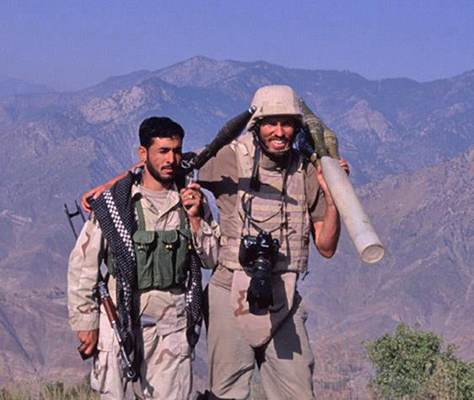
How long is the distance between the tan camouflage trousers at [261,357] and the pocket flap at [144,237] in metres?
0.73

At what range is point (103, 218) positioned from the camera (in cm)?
588

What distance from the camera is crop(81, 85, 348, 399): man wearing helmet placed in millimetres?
5945

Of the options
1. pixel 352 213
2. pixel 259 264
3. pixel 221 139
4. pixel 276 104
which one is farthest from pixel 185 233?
pixel 352 213

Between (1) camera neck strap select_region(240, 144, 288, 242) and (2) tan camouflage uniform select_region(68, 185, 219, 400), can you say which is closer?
(2) tan camouflage uniform select_region(68, 185, 219, 400)

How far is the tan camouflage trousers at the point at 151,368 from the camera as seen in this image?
5922mm

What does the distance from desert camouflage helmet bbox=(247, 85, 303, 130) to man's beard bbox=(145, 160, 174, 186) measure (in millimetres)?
702

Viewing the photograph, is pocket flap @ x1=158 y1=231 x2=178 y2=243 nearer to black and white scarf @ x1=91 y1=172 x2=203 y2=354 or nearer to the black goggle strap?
black and white scarf @ x1=91 y1=172 x2=203 y2=354

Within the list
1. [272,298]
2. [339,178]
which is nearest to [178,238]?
[272,298]

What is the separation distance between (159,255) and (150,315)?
0.46 meters

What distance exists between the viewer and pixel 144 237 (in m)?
5.82

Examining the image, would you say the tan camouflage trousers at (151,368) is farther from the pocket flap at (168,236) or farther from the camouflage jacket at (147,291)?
the pocket flap at (168,236)

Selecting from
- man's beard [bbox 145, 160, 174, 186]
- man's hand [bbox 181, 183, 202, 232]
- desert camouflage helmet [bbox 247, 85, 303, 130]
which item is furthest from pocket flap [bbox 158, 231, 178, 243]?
desert camouflage helmet [bbox 247, 85, 303, 130]

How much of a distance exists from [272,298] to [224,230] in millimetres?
717

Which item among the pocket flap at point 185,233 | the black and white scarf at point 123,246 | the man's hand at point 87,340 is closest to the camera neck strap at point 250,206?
the pocket flap at point 185,233
